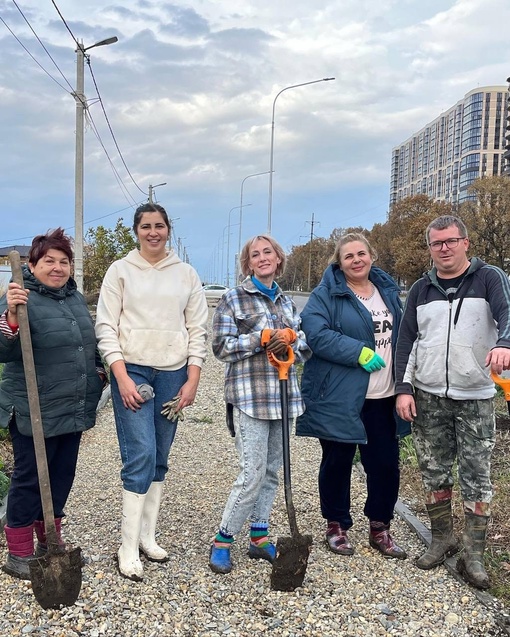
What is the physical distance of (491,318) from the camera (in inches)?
130

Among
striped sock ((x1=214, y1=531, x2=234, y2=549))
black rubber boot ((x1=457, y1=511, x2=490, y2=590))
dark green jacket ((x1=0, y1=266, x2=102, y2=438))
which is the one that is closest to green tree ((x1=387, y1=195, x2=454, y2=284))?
black rubber boot ((x1=457, y1=511, x2=490, y2=590))

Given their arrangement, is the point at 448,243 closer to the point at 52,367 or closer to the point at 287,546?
the point at 287,546

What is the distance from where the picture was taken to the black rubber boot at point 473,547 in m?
3.34

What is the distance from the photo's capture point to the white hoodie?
124 inches

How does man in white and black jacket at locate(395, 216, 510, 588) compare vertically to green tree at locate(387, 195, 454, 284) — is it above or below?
below

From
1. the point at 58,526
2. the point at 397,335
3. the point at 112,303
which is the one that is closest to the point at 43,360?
the point at 112,303

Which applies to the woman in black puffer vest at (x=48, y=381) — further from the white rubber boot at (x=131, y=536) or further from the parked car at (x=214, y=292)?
the parked car at (x=214, y=292)

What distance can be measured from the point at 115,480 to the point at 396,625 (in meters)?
2.84

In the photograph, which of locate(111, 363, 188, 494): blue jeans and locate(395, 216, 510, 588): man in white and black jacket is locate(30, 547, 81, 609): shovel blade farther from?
locate(395, 216, 510, 588): man in white and black jacket

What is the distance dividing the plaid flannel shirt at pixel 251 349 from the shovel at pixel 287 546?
0.09 metres

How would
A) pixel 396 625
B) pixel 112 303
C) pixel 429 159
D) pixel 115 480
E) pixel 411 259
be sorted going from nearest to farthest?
pixel 396 625 → pixel 112 303 → pixel 115 480 → pixel 411 259 → pixel 429 159

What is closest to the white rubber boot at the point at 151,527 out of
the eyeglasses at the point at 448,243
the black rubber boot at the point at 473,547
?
the black rubber boot at the point at 473,547

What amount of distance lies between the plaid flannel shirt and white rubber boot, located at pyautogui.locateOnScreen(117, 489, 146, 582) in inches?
29.1

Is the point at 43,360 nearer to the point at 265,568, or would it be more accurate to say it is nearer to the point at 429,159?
the point at 265,568
